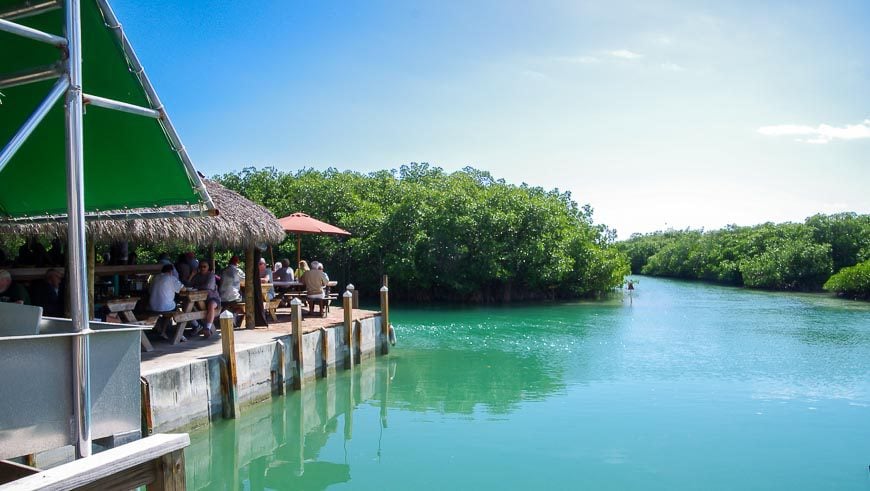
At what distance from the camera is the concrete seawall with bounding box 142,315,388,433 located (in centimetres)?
915

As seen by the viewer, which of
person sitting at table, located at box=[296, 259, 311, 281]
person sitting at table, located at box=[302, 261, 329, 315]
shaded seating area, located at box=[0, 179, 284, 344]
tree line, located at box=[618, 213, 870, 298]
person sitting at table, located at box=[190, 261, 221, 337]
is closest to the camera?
shaded seating area, located at box=[0, 179, 284, 344]

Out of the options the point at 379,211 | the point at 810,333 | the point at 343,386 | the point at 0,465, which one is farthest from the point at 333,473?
the point at 379,211

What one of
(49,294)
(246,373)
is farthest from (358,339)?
(49,294)

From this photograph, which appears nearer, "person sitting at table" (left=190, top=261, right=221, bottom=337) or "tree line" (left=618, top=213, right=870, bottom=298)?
"person sitting at table" (left=190, top=261, right=221, bottom=337)

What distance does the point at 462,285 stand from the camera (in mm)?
33344

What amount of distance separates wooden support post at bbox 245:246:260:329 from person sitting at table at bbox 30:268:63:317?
3.96 m

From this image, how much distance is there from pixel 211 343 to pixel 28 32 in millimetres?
9091

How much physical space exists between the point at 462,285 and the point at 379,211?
21.1 ft

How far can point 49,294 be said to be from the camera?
1034 centimetres

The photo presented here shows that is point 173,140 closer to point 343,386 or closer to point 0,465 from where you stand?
point 0,465

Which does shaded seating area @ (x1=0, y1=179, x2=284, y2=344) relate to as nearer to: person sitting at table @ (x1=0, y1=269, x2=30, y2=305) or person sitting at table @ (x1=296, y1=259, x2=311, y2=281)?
person sitting at table @ (x1=0, y1=269, x2=30, y2=305)

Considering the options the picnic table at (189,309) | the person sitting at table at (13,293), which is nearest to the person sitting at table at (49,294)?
the person sitting at table at (13,293)

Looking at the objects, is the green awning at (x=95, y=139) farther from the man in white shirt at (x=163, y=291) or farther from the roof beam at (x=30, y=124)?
the man in white shirt at (x=163, y=291)

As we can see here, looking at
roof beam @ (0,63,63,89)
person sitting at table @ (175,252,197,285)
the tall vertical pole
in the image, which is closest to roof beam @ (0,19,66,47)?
the tall vertical pole
